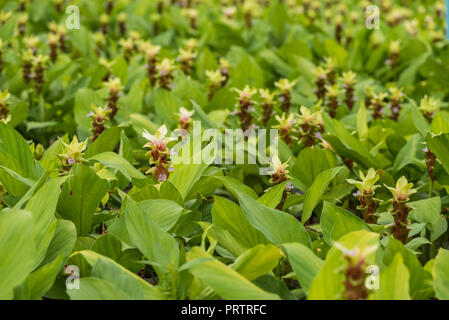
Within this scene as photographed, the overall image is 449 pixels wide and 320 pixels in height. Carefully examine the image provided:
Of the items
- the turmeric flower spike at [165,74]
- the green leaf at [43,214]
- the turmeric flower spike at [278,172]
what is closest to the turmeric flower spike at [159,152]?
the turmeric flower spike at [278,172]

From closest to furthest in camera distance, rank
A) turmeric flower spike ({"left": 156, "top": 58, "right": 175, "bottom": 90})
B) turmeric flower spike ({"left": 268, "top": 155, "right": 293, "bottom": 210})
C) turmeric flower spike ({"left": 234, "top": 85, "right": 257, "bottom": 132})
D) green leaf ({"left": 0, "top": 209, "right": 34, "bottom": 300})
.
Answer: green leaf ({"left": 0, "top": 209, "right": 34, "bottom": 300}) → turmeric flower spike ({"left": 268, "top": 155, "right": 293, "bottom": 210}) → turmeric flower spike ({"left": 234, "top": 85, "right": 257, "bottom": 132}) → turmeric flower spike ({"left": 156, "top": 58, "right": 175, "bottom": 90})

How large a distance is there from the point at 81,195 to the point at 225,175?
0.84 meters

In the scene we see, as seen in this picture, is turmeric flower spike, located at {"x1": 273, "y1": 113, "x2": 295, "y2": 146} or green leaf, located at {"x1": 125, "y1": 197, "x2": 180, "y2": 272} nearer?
green leaf, located at {"x1": 125, "y1": 197, "x2": 180, "y2": 272}

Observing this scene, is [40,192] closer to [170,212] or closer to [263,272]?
[170,212]

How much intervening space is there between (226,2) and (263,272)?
4982mm

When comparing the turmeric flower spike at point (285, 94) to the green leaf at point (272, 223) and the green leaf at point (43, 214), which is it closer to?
the green leaf at point (272, 223)

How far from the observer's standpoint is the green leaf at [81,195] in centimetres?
198

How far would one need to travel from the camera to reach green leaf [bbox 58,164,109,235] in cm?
198

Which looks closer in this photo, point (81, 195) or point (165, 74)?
point (81, 195)

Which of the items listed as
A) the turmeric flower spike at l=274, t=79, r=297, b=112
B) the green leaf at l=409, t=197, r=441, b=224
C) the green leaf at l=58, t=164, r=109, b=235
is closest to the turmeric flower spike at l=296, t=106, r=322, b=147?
the turmeric flower spike at l=274, t=79, r=297, b=112

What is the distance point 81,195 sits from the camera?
6.56 feet

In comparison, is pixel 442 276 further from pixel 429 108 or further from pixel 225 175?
pixel 429 108

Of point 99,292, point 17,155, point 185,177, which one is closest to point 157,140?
point 185,177

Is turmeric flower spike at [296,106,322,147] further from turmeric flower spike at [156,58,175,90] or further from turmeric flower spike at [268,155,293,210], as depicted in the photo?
turmeric flower spike at [156,58,175,90]
